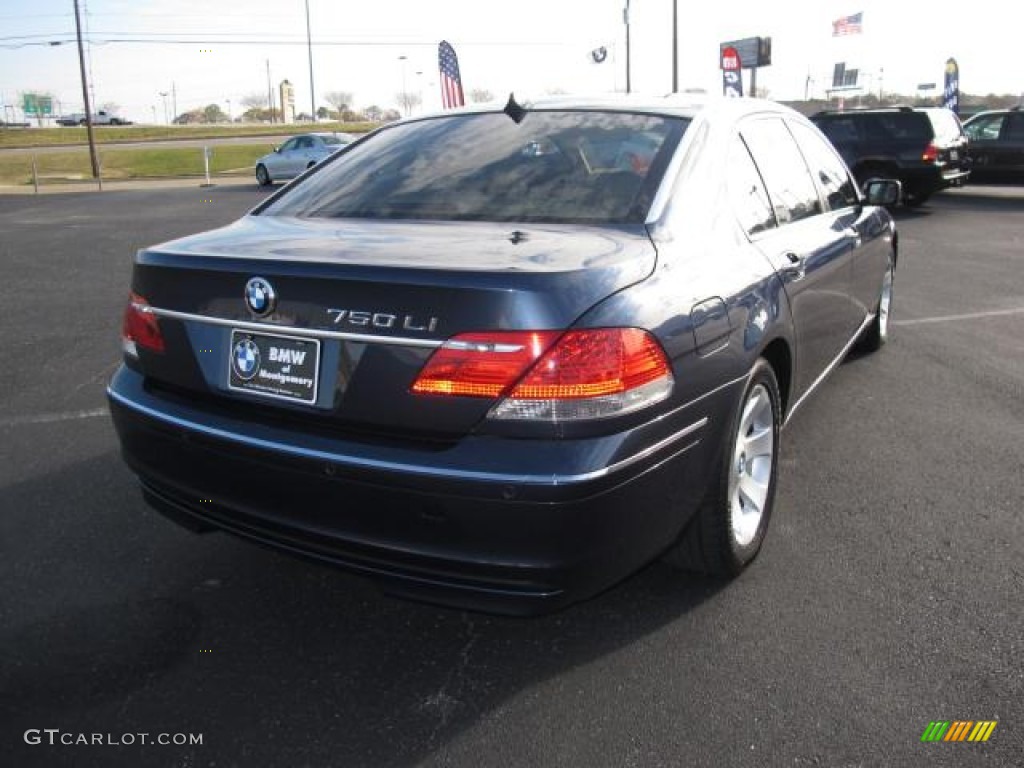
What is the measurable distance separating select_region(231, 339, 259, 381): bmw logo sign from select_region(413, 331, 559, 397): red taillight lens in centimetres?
56

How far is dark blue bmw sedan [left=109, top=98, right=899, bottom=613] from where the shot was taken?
2137 mm

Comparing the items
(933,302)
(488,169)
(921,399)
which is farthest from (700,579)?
(933,302)

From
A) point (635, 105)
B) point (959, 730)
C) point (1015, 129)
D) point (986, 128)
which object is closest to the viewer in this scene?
point (959, 730)

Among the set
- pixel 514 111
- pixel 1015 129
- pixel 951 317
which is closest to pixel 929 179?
pixel 1015 129

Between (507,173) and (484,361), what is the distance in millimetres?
1155

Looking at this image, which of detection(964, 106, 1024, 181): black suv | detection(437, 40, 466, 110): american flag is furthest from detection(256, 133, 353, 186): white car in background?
detection(964, 106, 1024, 181): black suv

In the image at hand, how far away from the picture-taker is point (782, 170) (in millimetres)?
3734

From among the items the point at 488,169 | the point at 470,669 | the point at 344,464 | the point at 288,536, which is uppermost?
the point at 488,169

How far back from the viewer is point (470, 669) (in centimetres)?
259

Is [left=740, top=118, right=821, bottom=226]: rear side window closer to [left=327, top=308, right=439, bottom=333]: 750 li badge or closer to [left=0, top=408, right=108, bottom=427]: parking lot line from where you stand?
[left=327, top=308, right=439, bottom=333]: 750 li badge

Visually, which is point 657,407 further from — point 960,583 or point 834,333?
point 834,333

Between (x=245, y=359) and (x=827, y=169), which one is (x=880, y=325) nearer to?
(x=827, y=169)

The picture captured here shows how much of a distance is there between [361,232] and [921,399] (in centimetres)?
376

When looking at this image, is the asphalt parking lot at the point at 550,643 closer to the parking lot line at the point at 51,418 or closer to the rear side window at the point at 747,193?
the parking lot line at the point at 51,418
